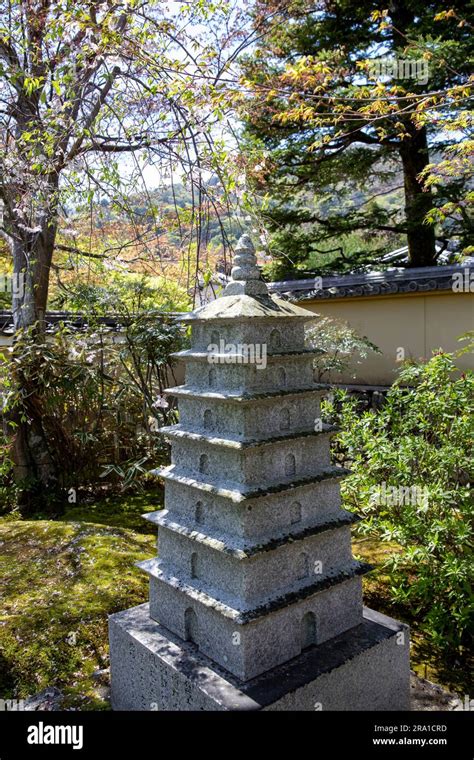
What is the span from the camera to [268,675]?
259 centimetres

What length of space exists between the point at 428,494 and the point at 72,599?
2.81 m

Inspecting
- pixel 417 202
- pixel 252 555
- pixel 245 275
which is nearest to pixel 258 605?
pixel 252 555

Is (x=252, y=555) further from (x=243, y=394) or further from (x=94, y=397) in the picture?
(x=94, y=397)

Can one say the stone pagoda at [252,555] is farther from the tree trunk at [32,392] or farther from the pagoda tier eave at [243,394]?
the tree trunk at [32,392]

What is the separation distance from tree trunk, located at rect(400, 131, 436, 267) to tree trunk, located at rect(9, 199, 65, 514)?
665cm

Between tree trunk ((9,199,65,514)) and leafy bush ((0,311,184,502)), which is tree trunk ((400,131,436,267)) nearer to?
leafy bush ((0,311,184,502))

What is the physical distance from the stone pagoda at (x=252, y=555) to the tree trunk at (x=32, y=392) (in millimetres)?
4533

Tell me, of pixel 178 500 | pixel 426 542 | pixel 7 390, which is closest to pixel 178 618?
pixel 178 500

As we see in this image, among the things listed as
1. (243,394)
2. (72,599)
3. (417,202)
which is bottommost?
(72,599)

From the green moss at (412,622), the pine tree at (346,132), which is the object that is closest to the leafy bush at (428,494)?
the green moss at (412,622)

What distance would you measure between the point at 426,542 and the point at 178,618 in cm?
188

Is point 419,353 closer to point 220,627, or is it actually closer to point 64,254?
point 64,254

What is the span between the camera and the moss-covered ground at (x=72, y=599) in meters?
3.56

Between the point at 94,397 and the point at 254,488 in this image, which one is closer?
the point at 254,488
